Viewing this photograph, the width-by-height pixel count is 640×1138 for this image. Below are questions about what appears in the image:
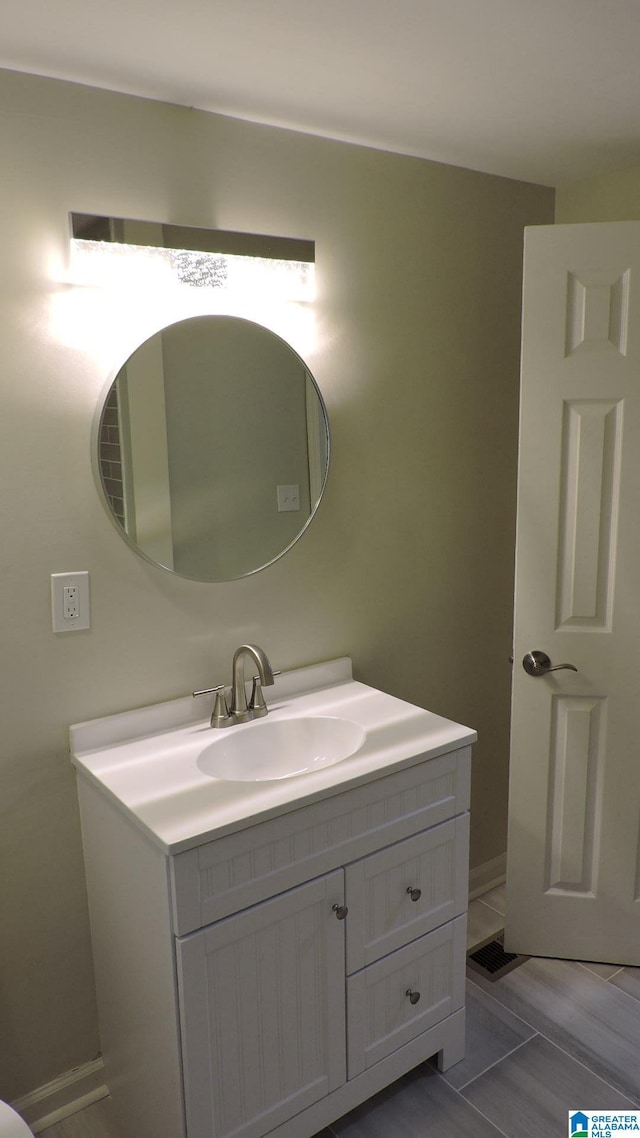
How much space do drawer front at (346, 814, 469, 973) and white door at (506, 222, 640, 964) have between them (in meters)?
0.48

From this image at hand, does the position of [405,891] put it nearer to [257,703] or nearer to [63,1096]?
[257,703]

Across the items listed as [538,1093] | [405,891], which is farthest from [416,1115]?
[405,891]

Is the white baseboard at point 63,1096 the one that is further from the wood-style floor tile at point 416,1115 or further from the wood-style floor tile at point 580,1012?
the wood-style floor tile at point 580,1012

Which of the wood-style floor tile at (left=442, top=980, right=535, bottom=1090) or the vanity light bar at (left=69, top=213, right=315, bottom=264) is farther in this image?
the wood-style floor tile at (left=442, top=980, right=535, bottom=1090)

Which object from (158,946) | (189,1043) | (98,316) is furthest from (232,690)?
(98,316)

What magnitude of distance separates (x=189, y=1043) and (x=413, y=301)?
177 cm

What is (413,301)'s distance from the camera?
83.3 inches

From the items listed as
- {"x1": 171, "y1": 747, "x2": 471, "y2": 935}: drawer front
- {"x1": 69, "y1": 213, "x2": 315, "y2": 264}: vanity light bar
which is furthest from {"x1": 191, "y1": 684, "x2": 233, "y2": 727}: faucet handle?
{"x1": 69, "y1": 213, "x2": 315, "y2": 264}: vanity light bar

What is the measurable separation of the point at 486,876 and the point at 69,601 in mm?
1691

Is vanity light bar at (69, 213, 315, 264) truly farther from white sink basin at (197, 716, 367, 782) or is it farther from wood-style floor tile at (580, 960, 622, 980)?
wood-style floor tile at (580, 960, 622, 980)

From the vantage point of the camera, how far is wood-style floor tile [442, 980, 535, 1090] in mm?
1874

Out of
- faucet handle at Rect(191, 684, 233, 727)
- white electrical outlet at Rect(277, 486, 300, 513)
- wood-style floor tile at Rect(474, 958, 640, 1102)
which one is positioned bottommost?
wood-style floor tile at Rect(474, 958, 640, 1102)

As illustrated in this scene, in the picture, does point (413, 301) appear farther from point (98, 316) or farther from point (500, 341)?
point (98, 316)

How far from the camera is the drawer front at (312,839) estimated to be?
4.48 feet
